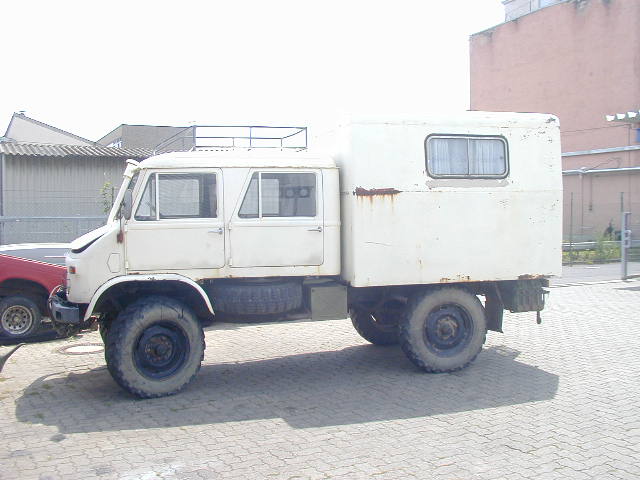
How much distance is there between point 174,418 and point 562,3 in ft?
113

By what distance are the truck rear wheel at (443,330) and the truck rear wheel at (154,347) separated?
247 centimetres

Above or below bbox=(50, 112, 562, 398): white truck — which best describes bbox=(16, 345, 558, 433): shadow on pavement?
below

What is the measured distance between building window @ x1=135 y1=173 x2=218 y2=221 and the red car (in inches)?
125

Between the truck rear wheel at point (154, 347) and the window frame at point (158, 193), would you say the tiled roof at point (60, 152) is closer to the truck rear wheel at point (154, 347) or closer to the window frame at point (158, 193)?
the window frame at point (158, 193)

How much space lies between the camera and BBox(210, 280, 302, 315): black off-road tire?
23.9 feet

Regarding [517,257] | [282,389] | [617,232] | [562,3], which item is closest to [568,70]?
[562,3]

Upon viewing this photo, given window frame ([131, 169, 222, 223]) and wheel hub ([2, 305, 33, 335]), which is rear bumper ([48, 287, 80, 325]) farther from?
wheel hub ([2, 305, 33, 335])

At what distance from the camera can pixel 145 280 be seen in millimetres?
6941

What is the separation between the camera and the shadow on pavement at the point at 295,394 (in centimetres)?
633

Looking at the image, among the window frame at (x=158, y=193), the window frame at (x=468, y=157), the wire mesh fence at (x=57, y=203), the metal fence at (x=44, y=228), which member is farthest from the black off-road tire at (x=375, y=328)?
the wire mesh fence at (x=57, y=203)

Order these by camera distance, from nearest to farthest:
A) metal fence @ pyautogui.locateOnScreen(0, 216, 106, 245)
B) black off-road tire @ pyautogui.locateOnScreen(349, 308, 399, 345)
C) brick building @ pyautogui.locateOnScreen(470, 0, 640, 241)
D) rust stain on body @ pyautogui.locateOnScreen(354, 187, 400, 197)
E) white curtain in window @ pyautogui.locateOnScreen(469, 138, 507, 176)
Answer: rust stain on body @ pyautogui.locateOnScreen(354, 187, 400, 197) < white curtain in window @ pyautogui.locateOnScreen(469, 138, 507, 176) < black off-road tire @ pyautogui.locateOnScreen(349, 308, 399, 345) < metal fence @ pyautogui.locateOnScreen(0, 216, 106, 245) < brick building @ pyautogui.locateOnScreen(470, 0, 640, 241)

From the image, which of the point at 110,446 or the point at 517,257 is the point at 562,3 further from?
the point at 110,446

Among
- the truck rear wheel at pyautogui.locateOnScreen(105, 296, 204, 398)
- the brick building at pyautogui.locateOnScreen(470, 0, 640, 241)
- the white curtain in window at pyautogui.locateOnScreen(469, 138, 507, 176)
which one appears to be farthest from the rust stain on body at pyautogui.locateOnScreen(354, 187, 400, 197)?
the brick building at pyautogui.locateOnScreen(470, 0, 640, 241)

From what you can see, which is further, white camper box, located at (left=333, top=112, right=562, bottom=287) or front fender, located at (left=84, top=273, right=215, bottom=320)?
white camper box, located at (left=333, top=112, right=562, bottom=287)
